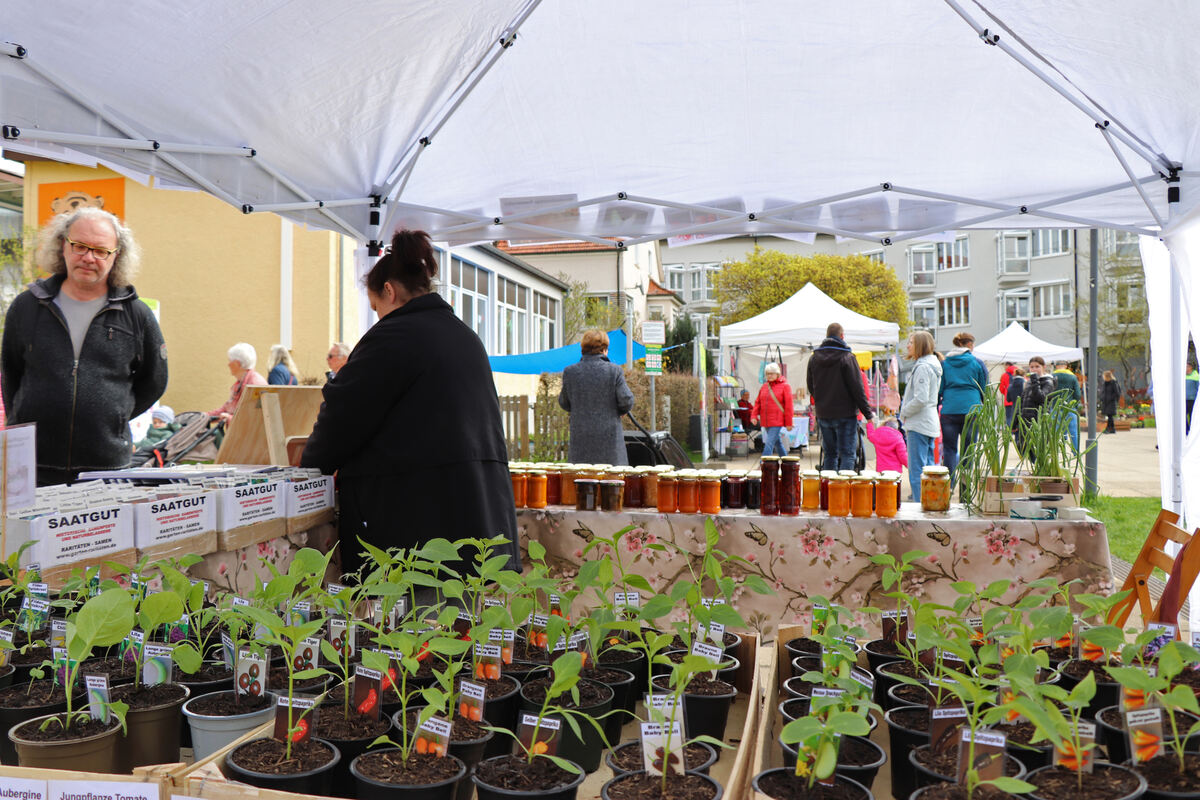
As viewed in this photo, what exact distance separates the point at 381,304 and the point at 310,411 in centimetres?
81

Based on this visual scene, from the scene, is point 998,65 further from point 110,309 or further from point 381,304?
point 110,309

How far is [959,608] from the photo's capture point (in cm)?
127

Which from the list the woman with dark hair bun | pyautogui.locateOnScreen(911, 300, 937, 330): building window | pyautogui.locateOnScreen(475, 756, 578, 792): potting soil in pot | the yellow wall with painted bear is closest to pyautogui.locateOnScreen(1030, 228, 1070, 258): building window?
pyautogui.locateOnScreen(911, 300, 937, 330): building window

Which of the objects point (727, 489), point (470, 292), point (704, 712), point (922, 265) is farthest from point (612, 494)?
point (922, 265)

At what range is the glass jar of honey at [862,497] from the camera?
131 inches

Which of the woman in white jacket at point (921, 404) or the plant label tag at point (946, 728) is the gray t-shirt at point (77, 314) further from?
the woman in white jacket at point (921, 404)

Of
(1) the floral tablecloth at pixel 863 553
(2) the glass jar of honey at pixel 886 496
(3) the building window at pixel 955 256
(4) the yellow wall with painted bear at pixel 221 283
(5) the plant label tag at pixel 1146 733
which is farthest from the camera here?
(3) the building window at pixel 955 256

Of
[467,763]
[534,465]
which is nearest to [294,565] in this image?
[467,763]

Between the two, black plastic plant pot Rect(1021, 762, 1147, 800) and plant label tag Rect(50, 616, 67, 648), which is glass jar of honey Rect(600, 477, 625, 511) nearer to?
plant label tag Rect(50, 616, 67, 648)

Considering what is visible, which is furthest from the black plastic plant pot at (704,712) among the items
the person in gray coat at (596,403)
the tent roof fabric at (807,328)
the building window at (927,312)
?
the building window at (927,312)

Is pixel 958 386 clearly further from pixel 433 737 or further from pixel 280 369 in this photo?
pixel 433 737

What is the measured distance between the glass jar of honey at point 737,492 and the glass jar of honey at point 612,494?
423mm

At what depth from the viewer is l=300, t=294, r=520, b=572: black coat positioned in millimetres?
2369

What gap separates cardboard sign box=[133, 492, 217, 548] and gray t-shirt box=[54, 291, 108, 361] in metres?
0.98
